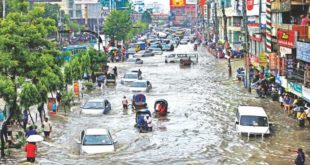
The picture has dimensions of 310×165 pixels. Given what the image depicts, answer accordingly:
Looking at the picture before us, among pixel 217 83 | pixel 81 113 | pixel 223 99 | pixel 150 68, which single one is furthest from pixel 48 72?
pixel 150 68

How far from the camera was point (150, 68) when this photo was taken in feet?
274

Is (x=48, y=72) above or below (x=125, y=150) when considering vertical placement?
above

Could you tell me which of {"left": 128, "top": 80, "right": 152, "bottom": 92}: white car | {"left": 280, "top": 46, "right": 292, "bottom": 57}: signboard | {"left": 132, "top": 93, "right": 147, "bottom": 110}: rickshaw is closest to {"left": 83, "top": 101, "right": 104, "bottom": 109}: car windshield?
{"left": 132, "top": 93, "right": 147, "bottom": 110}: rickshaw

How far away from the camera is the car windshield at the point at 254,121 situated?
117ft

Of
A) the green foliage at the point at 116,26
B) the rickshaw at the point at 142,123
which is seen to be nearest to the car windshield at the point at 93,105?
the rickshaw at the point at 142,123

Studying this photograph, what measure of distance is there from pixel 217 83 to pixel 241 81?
7.65 feet

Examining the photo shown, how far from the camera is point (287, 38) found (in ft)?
157

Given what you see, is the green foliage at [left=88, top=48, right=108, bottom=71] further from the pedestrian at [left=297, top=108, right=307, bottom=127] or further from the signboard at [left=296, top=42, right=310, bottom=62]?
the pedestrian at [left=297, top=108, right=307, bottom=127]

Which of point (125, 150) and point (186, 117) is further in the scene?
point (186, 117)

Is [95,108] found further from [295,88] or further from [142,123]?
[295,88]

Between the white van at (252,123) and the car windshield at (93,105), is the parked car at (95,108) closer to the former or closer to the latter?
the car windshield at (93,105)

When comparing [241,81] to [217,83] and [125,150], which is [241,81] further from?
[125,150]

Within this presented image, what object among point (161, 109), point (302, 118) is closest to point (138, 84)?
point (161, 109)

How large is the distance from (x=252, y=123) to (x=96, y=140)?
28.5 ft
